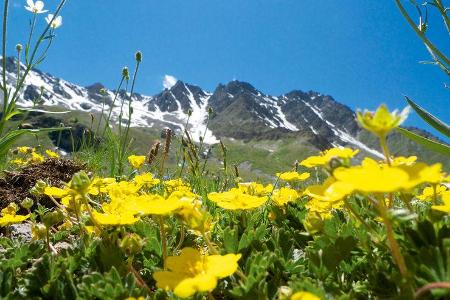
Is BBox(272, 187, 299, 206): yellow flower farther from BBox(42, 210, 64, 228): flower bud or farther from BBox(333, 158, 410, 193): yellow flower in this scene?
BBox(333, 158, 410, 193): yellow flower

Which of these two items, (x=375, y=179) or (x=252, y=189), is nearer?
(x=375, y=179)

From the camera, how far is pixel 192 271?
46.1 inches

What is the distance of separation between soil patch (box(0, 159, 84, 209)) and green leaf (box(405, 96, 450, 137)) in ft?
10.2

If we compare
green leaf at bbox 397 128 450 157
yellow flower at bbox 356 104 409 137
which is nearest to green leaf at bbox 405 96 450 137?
green leaf at bbox 397 128 450 157

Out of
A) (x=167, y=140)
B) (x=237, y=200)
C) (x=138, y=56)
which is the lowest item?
(x=237, y=200)

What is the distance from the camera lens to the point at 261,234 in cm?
183

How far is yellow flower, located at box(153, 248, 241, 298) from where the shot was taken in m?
1.04

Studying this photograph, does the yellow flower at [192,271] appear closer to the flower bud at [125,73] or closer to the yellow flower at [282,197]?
the yellow flower at [282,197]

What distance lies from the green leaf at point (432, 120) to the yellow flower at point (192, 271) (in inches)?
111

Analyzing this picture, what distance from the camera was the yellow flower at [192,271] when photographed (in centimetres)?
104

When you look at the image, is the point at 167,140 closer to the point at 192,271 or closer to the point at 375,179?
the point at 192,271

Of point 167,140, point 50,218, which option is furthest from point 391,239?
point 167,140

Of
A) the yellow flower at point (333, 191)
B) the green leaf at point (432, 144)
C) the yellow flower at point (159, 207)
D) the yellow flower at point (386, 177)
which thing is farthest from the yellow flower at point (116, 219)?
the green leaf at point (432, 144)

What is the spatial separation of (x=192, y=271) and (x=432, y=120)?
2.94 meters
